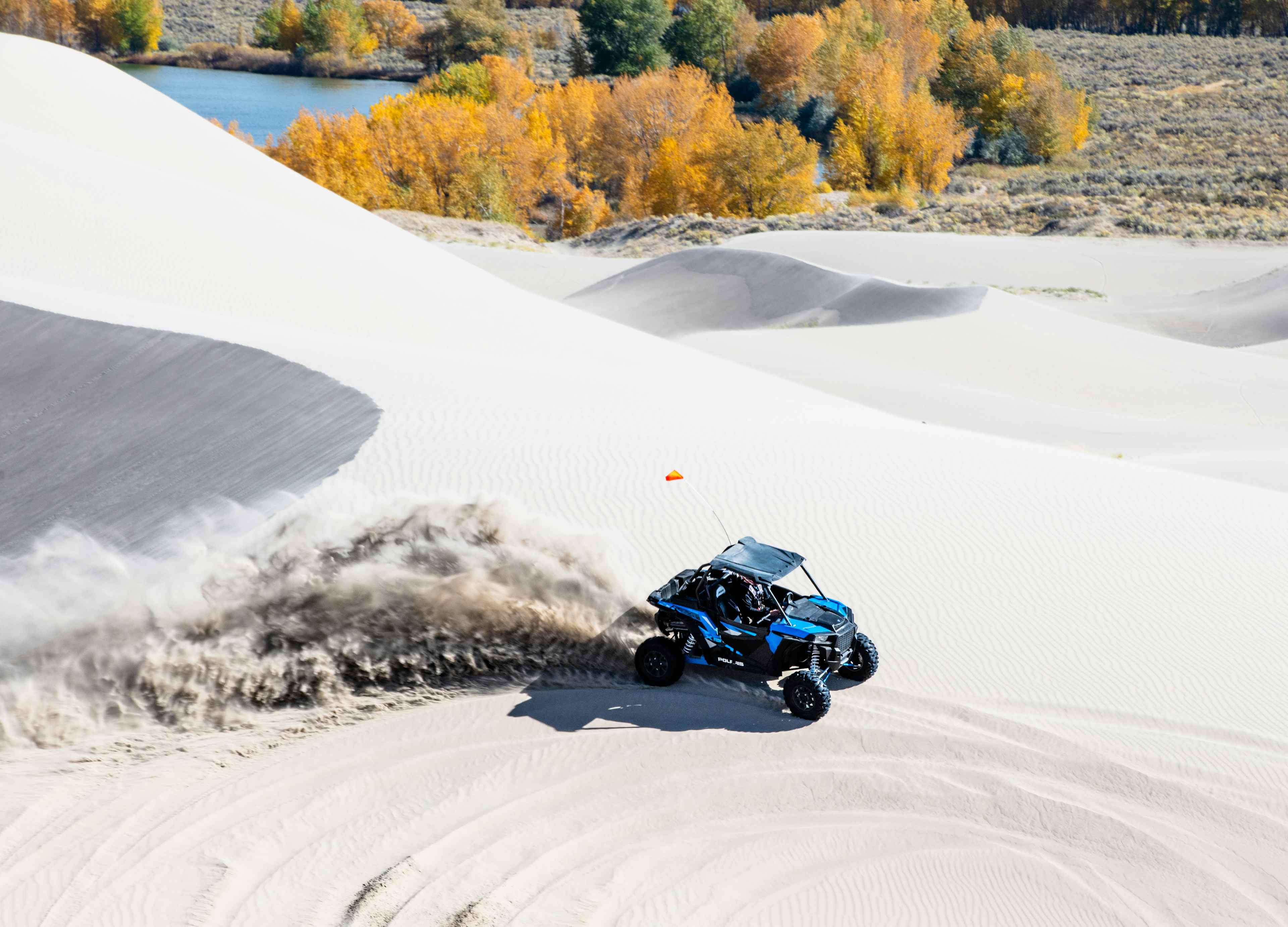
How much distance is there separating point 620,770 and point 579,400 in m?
5.62

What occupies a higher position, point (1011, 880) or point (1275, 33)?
point (1275, 33)

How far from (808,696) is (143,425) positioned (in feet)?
22.2

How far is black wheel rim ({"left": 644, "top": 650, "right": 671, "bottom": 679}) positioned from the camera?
21.9ft

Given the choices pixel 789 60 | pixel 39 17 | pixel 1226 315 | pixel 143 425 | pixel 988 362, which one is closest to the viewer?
pixel 143 425

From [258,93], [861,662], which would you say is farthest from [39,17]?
[861,662]

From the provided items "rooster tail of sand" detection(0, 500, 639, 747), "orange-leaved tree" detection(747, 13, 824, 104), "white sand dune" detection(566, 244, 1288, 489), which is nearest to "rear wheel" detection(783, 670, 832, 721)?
"rooster tail of sand" detection(0, 500, 639, 747)

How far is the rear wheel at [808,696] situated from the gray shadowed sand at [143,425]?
3.84m

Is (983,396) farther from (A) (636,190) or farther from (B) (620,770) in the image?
(A) (636,190)

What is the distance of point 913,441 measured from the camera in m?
11.1

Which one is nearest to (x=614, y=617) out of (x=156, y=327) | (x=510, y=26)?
(x=156, y=327)

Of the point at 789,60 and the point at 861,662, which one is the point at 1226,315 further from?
the point at 789,60

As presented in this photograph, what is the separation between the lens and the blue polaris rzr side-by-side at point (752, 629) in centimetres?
644

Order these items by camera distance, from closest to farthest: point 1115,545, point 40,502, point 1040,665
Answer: point 1040,665 < point 1115,545 < point 40,502

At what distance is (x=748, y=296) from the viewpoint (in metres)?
30.5
